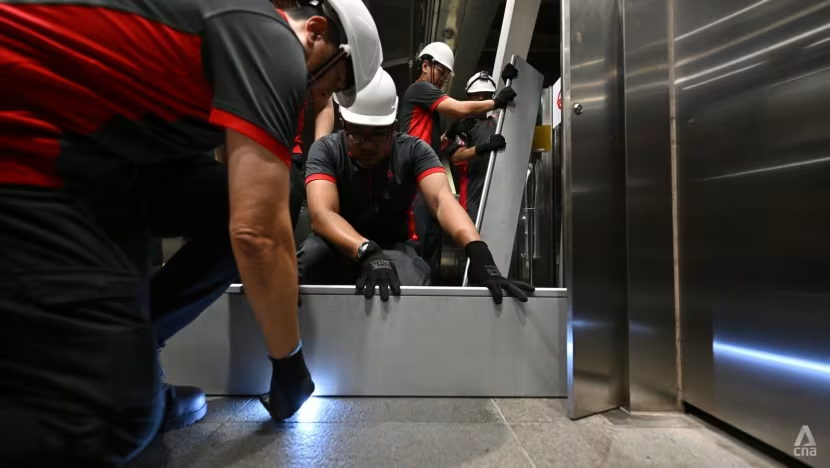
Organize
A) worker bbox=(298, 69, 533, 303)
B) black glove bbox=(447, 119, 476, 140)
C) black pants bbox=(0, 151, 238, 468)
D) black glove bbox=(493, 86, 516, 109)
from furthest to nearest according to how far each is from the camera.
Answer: black glove bbox=(447, 119, 476, 140) < black glove bbox=(493, 86, 516, 109) < worker bbox=(298, 69, 533, 303) < black pants bbox=(0, 151, 238, 468)

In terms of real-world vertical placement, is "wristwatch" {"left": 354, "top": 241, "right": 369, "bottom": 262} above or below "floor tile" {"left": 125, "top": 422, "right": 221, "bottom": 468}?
above

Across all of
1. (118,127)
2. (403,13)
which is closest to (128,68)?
(118,127)

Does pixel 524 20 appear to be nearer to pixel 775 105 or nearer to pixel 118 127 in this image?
pixel 775 105

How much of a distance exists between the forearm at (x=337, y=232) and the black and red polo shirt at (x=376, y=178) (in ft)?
0.50

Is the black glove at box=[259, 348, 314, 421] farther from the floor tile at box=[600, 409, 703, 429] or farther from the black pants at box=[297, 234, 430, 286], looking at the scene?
the floor tile at box=[600, 409, 703, 429]

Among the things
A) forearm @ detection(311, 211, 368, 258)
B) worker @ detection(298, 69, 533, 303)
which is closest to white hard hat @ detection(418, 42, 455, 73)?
worker @ detection(298, 69, 533, 303)

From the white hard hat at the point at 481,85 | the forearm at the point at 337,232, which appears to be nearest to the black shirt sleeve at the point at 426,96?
the white hard hat at the point at 481,85

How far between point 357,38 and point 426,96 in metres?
1.57

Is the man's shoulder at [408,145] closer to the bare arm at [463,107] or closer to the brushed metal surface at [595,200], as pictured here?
the bare arm at [463,107]

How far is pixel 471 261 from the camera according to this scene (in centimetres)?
145

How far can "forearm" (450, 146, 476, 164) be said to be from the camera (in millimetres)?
2420

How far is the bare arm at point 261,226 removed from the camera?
65 centimetres

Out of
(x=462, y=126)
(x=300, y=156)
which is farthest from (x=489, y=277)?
(x=462, y=126)

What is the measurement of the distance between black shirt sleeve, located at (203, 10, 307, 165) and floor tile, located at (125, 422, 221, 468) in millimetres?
654
